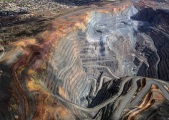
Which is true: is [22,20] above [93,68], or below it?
above

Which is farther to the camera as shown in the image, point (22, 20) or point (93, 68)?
point (22, 20)

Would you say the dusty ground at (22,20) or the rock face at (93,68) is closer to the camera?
the rock face at (93,68)

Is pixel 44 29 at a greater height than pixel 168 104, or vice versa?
pixel 44 29

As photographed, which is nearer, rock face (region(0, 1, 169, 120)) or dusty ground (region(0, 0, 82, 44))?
rock face (region(0, 1, 169, 120))

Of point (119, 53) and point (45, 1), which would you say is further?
point (45, 1)

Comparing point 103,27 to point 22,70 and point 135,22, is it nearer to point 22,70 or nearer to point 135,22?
point 135,22

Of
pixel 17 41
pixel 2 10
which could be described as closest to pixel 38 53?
pixel 17 41

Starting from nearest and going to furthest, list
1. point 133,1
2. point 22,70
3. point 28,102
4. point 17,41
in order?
1. point 28,102
2. point 22,70
3. point 17,41
4. point 133,1

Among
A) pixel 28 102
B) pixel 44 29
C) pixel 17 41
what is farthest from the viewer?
pixel 44 29
